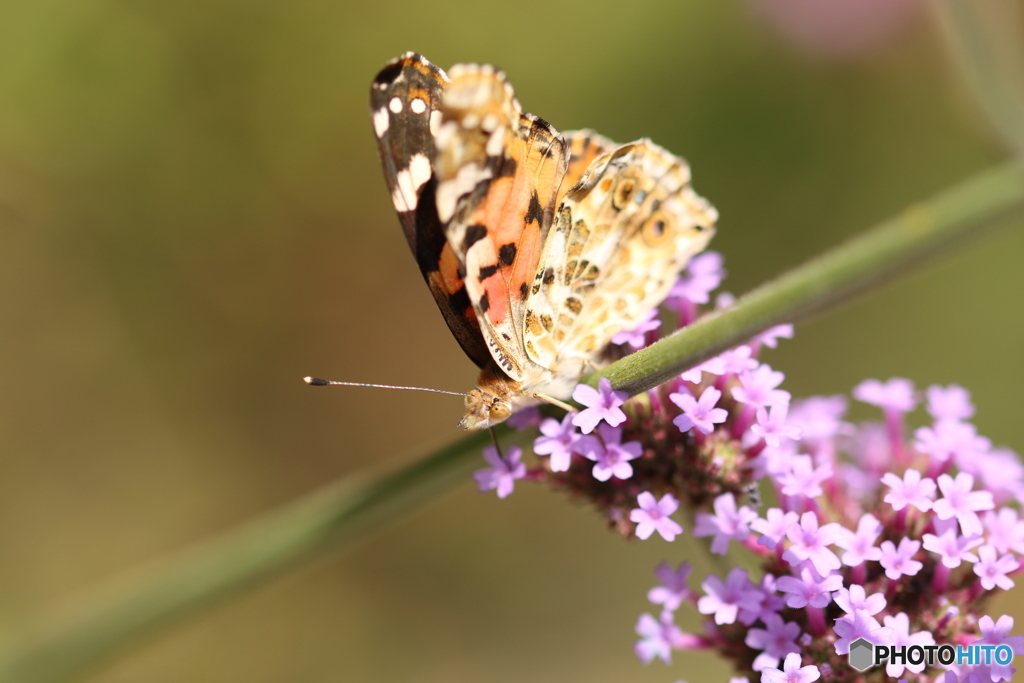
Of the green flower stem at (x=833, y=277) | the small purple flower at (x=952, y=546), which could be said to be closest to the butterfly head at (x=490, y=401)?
the green flower stem at (x=833, y=277)

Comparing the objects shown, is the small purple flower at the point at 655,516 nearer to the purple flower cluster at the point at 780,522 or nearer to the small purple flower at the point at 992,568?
the purple flower cluster at the point at 780,522

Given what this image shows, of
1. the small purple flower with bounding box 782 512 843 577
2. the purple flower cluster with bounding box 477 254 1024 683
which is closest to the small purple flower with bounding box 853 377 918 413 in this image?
the purple flower cluster with bounding box 477 254 1024 683

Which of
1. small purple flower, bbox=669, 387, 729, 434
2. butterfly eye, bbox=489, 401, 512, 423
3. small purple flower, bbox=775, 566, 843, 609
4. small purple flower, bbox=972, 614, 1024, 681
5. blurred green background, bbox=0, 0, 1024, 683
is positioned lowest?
small purple flower, bbox=972, 614, 1024, 681

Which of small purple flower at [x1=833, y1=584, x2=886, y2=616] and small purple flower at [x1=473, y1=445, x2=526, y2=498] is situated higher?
small purple flower at [x1=473, y1=445, x2=526, y2=498]

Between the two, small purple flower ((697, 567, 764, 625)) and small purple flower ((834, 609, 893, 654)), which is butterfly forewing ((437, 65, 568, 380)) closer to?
small purple flower ((697, 567, 764, 625))

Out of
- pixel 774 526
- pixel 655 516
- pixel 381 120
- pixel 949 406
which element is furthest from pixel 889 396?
pixel 381 120

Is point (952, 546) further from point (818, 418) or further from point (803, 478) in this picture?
point (818, 418)

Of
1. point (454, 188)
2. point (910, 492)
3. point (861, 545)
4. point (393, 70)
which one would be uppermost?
point (393, 70)
